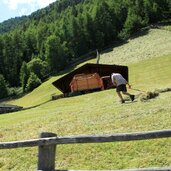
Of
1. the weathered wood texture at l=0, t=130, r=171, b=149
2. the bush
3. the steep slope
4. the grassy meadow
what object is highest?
the steep slope

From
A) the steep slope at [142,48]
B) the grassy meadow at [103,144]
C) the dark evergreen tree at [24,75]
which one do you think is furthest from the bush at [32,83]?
the grassy meadow at [103,144]

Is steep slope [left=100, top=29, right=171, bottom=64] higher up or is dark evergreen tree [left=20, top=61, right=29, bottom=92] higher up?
steep slope [left=100, top=29, right=171, bottom=64]

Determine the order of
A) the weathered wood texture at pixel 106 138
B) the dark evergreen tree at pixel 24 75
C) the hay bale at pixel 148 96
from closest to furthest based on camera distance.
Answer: the weathered wood texture at pixel 106 138 → the hay bale at pixel 148 96 → the dark evergreen tree at pixel 24 75

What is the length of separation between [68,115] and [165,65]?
57700mm

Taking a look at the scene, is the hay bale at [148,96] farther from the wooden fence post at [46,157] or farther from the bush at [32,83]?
the bush at [32,83]

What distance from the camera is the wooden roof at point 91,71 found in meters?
54.9

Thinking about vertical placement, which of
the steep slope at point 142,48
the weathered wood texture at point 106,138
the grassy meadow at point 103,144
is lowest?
the grassy meadow at point 103,144

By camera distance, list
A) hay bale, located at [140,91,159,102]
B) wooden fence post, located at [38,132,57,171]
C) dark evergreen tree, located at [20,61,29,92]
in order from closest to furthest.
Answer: wooden fence post, located at [38,132,57,171]
hay bale, located at [140,91,159,102]
dark evergreen tree, located at [20,61,29,92]

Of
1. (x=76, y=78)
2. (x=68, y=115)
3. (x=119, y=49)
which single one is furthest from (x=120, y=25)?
(x=68, y=115)

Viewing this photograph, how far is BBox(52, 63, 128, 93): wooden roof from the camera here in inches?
2161

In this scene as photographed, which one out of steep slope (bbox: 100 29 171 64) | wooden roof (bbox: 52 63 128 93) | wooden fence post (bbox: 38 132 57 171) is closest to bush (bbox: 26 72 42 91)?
steep slope (bbox: 100 29 171 64)

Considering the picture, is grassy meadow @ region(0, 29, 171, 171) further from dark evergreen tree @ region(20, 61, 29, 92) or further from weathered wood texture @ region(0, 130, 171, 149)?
dark evergreen tree @ region(20, 61, 29, 92)

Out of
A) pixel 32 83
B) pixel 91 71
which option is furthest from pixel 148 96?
pixel 32 83

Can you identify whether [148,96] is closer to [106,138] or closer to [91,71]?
[106,138]
